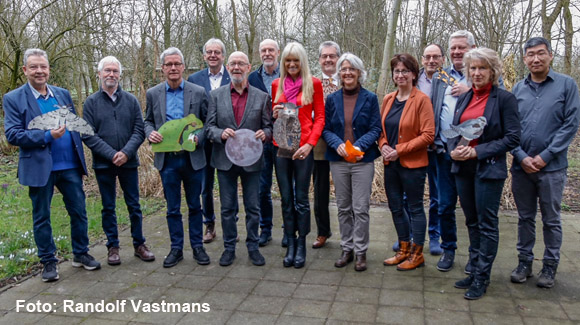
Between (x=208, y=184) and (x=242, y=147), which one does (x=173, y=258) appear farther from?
(x=242, y=147)

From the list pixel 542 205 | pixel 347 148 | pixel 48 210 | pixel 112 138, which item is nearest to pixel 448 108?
pixel 347 148

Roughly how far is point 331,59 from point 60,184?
2.77 metres

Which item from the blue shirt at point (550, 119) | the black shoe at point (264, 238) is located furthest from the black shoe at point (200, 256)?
the blue shirt at point (550, 119)

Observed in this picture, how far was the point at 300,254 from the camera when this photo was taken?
425cm

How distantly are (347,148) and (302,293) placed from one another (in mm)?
1242

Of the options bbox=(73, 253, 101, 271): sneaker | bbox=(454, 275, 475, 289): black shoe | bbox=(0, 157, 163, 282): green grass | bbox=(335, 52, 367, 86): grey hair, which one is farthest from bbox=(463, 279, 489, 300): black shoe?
bbox=(0, 157, 163, 282): green grass

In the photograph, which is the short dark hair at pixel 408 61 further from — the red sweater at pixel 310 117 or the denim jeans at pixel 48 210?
the denim jeans at pixel 48 210

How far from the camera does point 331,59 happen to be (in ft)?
14.8

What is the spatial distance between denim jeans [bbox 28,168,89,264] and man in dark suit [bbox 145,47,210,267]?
0.74 metres

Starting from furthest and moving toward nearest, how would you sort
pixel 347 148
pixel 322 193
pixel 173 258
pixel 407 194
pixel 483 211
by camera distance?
pixel 322 193 < pixel 173 258 < pixel 407 194 < pixel 347 148 < pixel 483 211

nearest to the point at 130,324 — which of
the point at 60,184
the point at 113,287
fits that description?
the point at 113,287

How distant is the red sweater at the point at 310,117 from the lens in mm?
4016

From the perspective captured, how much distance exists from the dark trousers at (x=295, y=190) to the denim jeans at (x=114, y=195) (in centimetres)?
139

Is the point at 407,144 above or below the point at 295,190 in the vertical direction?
above
